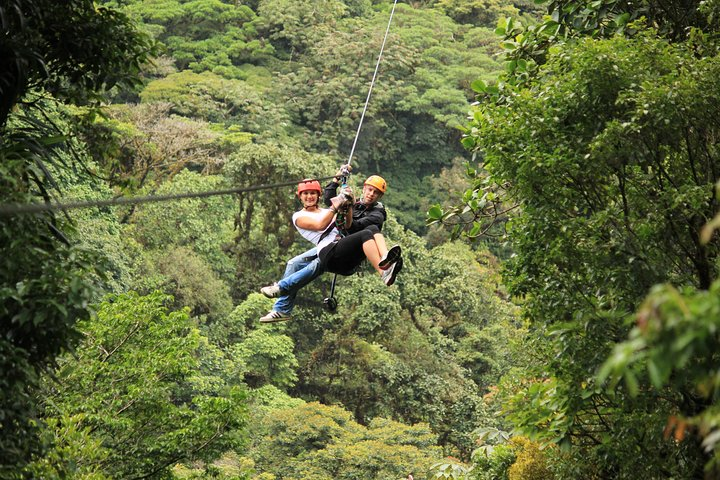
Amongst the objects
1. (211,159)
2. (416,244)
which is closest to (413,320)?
(416,244)

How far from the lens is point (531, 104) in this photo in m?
5.63

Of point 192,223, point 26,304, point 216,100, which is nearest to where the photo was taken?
point 26,304

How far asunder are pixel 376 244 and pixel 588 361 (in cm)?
163

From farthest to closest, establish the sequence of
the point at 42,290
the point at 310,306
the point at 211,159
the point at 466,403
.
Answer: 1. the point at 211,159
2. the point at 310,306
3. the point at 466,403
4. the point at 42,290

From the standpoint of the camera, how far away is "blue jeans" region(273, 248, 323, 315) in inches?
257

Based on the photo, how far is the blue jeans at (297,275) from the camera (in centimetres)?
654

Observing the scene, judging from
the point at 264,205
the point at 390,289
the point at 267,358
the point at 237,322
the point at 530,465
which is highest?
the point at 530,465

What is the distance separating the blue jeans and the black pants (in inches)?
6.4

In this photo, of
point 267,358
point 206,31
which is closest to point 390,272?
point 267,358

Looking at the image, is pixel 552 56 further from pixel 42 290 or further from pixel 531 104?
pixel 42 290

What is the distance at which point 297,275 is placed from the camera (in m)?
6.57

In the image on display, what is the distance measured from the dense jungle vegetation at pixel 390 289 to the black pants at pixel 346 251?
783 mm

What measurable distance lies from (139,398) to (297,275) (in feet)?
11.1

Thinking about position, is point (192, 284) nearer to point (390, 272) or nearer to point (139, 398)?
point (139, 398)
